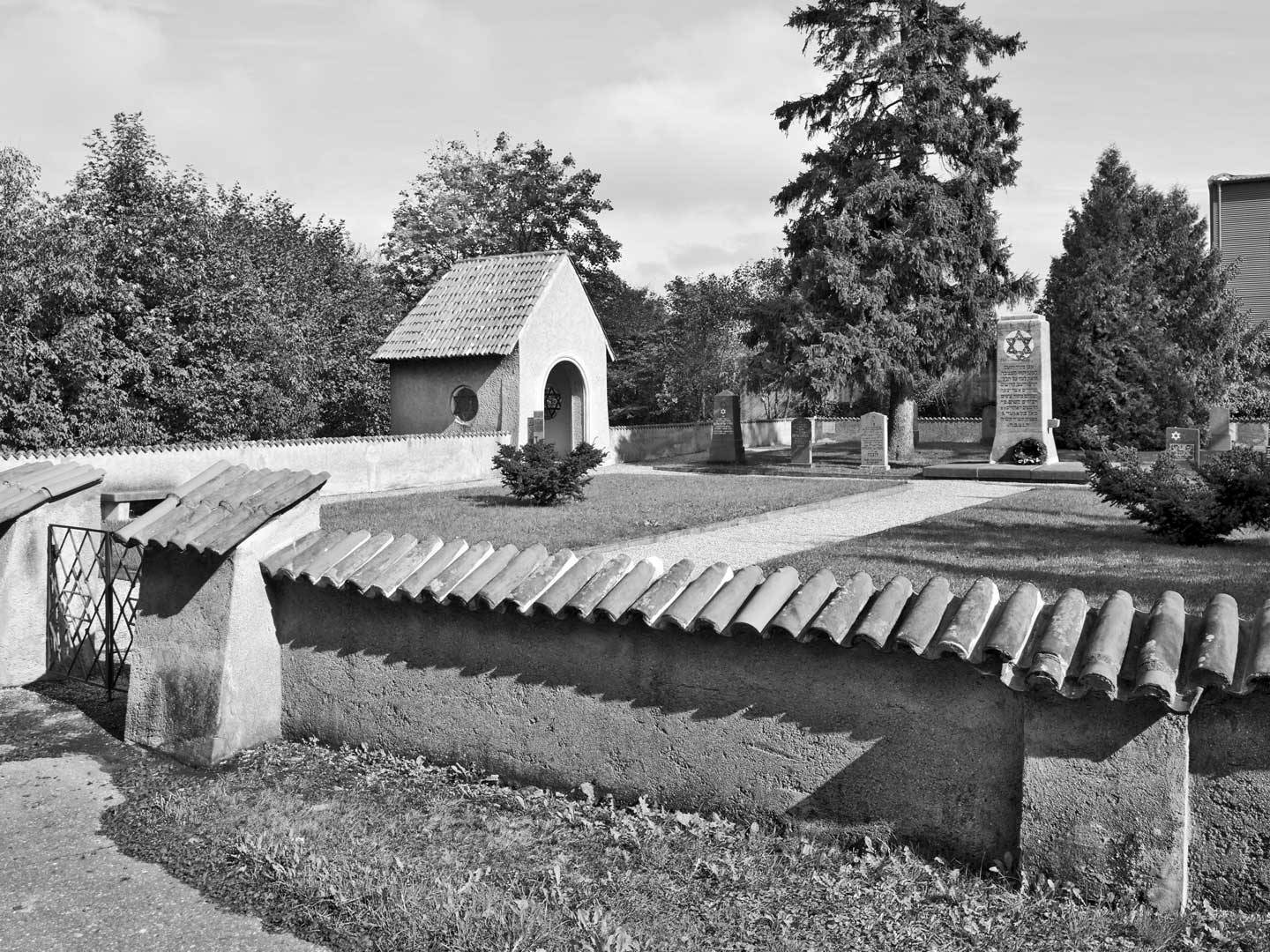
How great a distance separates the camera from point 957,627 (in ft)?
12.7

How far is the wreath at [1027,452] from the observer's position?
24.8 metres

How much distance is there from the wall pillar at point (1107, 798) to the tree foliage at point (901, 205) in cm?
2412

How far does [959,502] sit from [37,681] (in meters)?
15.3

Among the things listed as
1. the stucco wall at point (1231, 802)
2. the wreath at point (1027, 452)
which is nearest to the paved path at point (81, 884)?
the stucco wall at point (1231, 802)

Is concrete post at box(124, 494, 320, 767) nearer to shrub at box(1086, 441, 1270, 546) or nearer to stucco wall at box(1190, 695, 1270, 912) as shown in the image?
stucco wall at box(1190, 695, 1270, 912)

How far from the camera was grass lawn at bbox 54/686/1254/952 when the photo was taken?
3.51m

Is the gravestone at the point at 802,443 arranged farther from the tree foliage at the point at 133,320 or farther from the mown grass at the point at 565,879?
the mown grass at the point at 565,879

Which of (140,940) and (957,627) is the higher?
(957,627)

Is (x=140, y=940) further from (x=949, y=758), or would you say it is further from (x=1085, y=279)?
(x=1085, y=279)

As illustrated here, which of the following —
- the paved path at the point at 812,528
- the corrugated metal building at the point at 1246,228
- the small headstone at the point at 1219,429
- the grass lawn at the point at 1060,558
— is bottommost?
the paved path at the point at 812,528

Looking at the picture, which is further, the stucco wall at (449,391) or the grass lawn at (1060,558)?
the stucco wall at (449,391)

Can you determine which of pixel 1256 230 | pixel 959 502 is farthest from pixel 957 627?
pixel 1256 230

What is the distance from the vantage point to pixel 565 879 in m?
4.00

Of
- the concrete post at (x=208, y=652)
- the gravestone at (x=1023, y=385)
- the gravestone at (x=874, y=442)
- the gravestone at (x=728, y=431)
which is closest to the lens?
the concrete post at (x=208, y=652)
